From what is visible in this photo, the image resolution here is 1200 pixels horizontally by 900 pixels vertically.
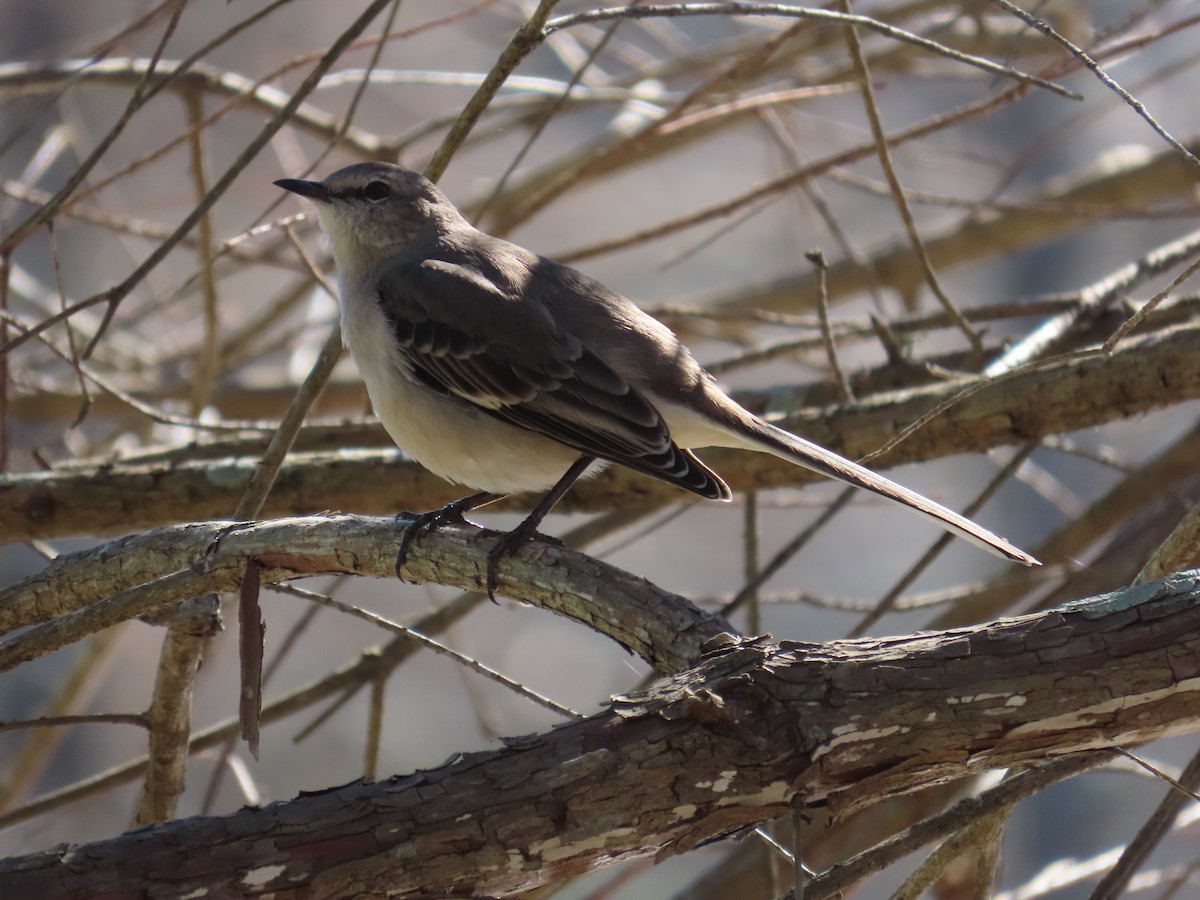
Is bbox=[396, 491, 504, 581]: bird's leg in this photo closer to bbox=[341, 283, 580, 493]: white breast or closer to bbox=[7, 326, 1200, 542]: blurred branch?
bbox=[341, 283, 580, 493]: white breast

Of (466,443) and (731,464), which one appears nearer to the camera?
(466,443)

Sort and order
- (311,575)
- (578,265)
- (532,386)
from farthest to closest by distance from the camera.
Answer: (578,265) → (532,386) → (311,575)

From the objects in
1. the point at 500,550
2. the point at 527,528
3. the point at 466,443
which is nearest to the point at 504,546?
the point at 500,550

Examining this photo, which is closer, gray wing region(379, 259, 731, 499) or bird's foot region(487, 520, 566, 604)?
bird's foot region(487, 520, 566, 604)

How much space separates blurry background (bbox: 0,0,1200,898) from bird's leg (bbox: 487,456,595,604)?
47 centimetres

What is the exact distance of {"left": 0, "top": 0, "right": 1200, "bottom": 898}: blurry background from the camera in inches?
183

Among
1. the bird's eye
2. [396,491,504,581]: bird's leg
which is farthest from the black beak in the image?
[396,491,504,581]: bird's leg

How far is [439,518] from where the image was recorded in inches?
142

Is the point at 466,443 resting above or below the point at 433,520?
above

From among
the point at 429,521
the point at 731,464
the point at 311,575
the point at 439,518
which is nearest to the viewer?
the point at 311,575

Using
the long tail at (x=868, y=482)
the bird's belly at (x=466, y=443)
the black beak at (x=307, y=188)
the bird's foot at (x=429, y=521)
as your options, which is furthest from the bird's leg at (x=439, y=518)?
the black beak at (x=307, y=188)

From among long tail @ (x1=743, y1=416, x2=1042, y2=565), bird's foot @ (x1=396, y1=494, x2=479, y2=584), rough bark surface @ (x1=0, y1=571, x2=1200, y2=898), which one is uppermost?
bird's foot @ (x1=396, y1=494, x2=479, y2=584)

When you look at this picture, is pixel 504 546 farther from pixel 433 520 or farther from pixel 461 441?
pixel 461 441

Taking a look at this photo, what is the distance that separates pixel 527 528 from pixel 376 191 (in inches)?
76.7
